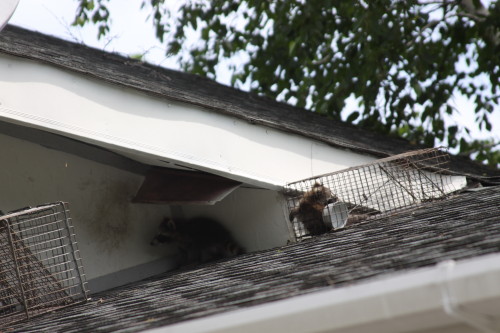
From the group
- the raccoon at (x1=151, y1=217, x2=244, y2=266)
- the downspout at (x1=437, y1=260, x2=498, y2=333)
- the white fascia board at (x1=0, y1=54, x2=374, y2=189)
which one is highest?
the white fascia board at (x1=0, y1=54, x2=374, y2=189)

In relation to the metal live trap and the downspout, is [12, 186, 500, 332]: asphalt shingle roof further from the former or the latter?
the downspout

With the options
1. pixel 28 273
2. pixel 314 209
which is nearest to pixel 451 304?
pixel 28 273

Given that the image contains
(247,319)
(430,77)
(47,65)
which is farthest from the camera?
A: (430,77)

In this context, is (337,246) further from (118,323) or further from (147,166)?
(147,166)

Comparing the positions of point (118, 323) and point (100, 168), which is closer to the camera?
point (118, 323)

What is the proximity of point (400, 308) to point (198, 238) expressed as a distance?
4.38m

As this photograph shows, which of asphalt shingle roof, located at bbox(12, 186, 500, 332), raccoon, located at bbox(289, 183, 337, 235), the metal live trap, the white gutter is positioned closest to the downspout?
the white gutter

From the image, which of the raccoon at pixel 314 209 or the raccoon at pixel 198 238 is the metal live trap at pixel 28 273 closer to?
the raccoon at pixel 198 238

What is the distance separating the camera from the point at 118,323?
3887mm

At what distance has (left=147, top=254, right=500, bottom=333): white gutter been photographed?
2400mm

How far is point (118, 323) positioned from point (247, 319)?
1361 mm

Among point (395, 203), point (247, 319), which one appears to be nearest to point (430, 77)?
point (395, 203)

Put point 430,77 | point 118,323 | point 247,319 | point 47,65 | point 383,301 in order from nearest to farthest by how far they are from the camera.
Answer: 1. point 383,301
2. point 247,319
3. point 118,323
4. point 47,65
5. point 430,77

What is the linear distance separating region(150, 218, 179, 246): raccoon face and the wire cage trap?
1306mm
